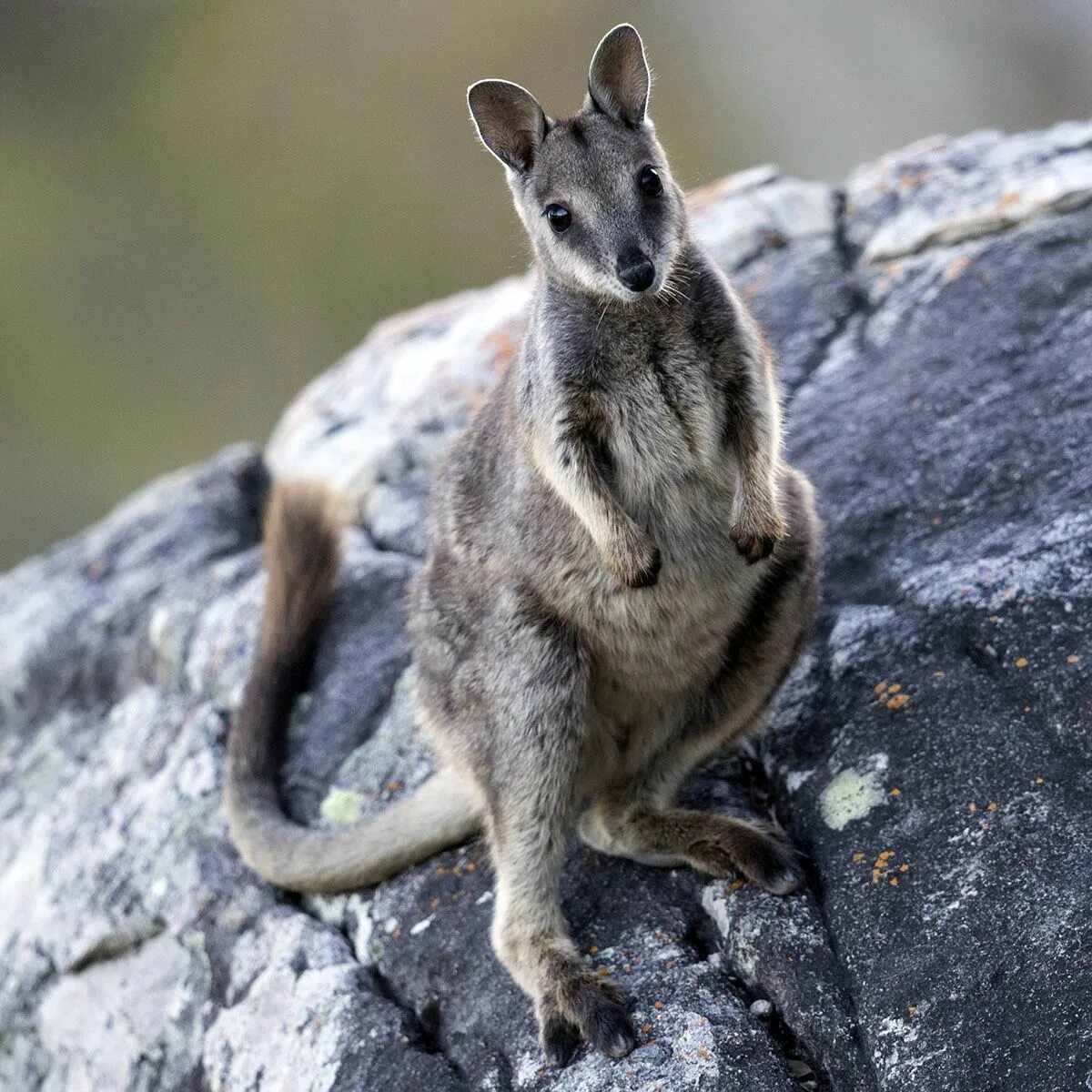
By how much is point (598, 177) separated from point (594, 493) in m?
0.95

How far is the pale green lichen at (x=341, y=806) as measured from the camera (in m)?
4.85

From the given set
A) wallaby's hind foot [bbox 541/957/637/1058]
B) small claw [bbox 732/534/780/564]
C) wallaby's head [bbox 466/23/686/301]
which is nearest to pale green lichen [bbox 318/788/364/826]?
wallaby's hind foot [bbox 541/957/637/1058]

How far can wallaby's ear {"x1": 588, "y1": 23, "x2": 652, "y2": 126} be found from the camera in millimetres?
4250

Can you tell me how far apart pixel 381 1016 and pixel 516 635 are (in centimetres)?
121

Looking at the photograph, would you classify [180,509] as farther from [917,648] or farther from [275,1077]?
[917,648]

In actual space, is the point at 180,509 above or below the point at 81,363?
above

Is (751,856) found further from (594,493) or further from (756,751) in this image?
(594,493)

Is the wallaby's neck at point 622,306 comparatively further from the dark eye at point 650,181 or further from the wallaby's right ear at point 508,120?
the wallaby's right ear at point 508,120

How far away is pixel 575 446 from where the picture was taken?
165 inches

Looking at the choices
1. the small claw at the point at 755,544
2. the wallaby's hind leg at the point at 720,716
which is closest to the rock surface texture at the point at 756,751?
the wallaby's hind leg at the point at 720,716

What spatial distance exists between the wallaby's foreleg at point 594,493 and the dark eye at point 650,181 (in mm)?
697

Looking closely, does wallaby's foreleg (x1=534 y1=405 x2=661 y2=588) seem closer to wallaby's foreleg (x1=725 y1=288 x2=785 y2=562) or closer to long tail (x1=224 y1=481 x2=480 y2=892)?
wallaby's foreleg (x1=725 y1=288 x2=785 y2=562)

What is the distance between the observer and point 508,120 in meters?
4.29

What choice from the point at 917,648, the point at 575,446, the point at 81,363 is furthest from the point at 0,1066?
the point at 81,363
